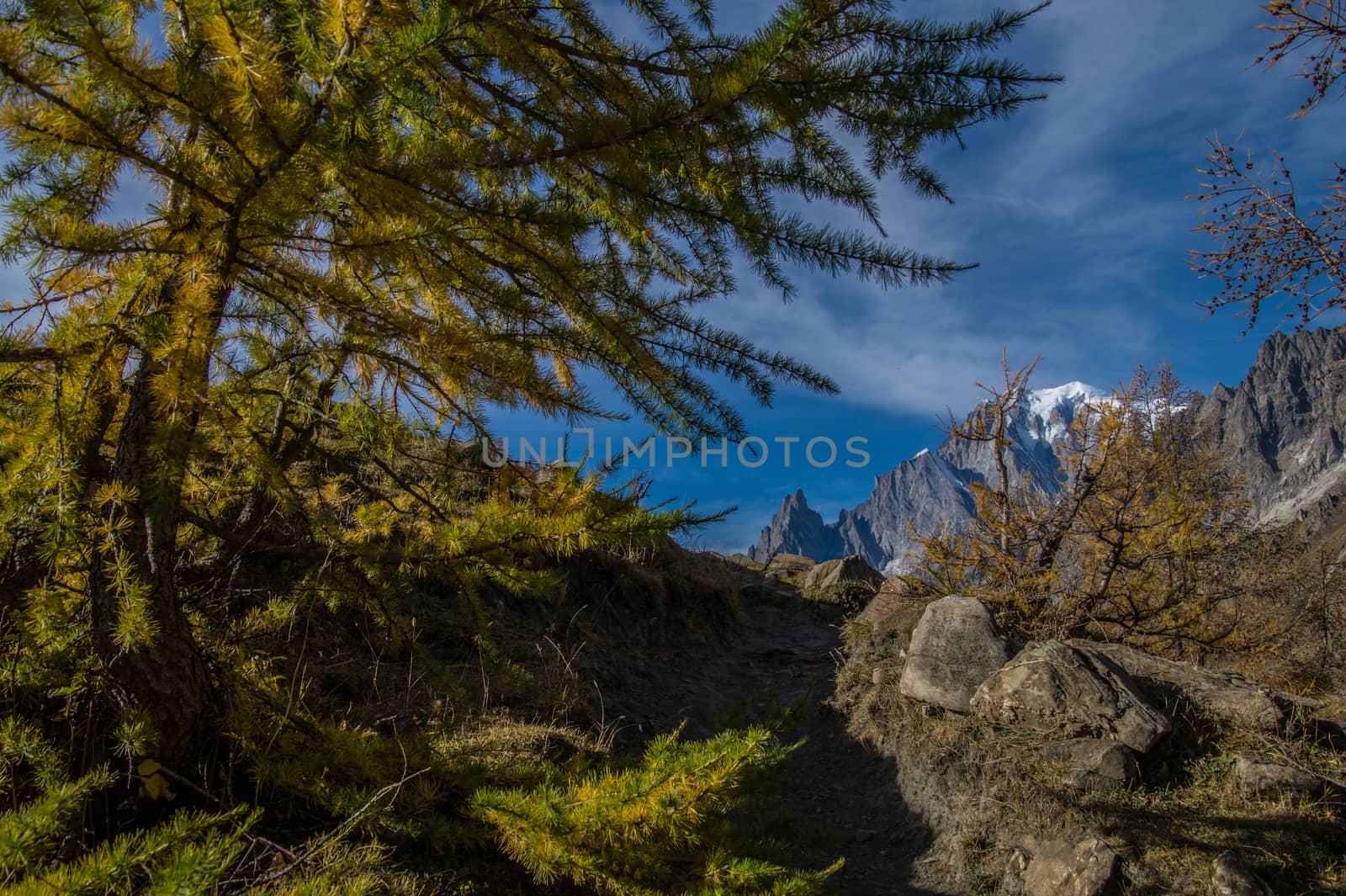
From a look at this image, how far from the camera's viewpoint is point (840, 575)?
44.9 ft

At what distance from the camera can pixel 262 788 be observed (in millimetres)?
2434

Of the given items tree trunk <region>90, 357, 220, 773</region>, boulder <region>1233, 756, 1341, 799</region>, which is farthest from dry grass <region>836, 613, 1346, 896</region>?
tree trunk <region>90, 357, 220, 773</region>

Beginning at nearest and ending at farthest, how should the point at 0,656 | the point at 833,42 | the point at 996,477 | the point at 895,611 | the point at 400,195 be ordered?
the point at 833,42, the point at 400,195, the point at 0,656, the point at 996,477, the point at 895,611

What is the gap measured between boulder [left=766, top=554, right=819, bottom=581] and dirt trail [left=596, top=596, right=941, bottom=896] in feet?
21.9

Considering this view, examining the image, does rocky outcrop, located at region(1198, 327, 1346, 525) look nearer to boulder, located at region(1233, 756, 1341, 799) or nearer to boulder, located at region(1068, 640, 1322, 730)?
boulder, located at region(1068, 640, 1322, 730)

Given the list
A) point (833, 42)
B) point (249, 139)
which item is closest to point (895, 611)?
point (833, 42)

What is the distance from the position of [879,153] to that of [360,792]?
3143 mm

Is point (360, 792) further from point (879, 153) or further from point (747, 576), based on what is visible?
point (747, 576)

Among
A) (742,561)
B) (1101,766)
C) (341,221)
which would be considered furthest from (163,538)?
(742,561)

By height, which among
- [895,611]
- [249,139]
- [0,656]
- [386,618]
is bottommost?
[0,656]

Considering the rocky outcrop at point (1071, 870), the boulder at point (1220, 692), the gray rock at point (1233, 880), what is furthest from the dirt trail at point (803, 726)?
the boulder at point (1220, 692)

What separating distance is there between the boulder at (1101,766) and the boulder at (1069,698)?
12cm

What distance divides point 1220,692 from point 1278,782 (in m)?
0.79

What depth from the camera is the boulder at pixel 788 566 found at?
1755 cm
